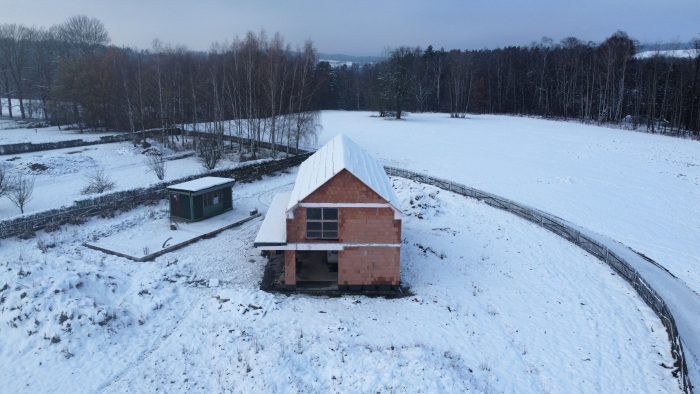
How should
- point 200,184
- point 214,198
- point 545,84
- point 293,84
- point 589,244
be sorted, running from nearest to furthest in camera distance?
point 589,244 < point 200,184 < point 214,198 < point 293,84 < point 545,84

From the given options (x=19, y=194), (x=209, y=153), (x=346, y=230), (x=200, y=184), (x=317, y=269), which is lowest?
(x=317, y=269)

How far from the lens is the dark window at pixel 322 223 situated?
19.0 m

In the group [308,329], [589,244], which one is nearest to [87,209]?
[308,329]

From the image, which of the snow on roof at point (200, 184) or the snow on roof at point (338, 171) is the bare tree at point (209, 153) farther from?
the snow on roof at point (338, 171)

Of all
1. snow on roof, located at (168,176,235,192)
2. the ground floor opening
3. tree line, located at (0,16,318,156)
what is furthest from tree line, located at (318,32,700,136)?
the ground floor opening

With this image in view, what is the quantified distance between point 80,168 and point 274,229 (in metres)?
27.4

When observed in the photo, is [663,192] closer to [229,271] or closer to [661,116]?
[229,271]

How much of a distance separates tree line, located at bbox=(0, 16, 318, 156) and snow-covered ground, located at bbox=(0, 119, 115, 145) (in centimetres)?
238

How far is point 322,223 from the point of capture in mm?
19094

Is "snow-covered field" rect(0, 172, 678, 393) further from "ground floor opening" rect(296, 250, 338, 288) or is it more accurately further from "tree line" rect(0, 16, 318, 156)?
"tree line" rect(0, 16, 318, 156)

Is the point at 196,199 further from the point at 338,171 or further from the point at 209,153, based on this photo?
the point at 209,153

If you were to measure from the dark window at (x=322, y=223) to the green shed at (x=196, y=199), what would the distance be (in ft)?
32.8

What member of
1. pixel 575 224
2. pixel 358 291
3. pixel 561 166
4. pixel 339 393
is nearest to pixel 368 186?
pixel 358 291

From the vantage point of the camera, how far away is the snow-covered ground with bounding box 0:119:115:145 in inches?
1855
